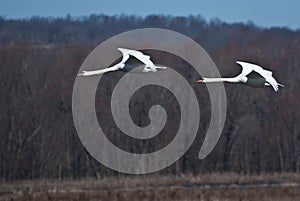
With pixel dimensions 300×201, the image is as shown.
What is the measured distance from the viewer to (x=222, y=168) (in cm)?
4150

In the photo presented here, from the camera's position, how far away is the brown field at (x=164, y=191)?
82.5 feet

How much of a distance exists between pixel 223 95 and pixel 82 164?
7793 mm

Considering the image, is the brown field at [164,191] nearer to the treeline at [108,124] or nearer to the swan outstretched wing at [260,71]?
the treeline at [108,124]

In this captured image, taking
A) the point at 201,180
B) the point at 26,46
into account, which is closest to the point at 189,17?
the point at 26,46

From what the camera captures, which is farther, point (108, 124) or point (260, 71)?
point (108, 124)

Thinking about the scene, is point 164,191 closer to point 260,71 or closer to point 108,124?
point 260,71

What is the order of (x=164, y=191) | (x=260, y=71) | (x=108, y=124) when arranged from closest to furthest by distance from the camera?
(x=260, y=71) → (x=164, y=191) → (x=108, y=124)

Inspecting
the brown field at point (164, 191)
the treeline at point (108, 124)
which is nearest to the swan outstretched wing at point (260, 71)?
the brown field at point (164, 191)

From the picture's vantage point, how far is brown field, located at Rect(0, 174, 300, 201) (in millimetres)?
25156

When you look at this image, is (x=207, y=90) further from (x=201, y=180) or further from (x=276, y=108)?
(x=201, y=180)

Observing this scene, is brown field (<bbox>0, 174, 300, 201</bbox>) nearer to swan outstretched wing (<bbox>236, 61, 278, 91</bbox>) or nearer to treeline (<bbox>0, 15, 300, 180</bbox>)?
treeline (<bbox>0, 15, 300, 180</bbox>)

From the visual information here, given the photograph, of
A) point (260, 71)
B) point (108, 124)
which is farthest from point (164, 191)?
point (108, 124)

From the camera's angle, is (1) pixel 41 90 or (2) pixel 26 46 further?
(2) pixel 26 46

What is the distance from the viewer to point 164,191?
1072 inches
